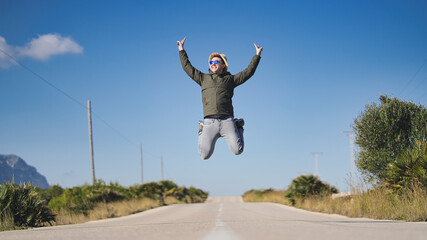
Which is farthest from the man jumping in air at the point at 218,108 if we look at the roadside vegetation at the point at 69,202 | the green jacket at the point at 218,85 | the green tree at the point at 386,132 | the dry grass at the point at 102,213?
the green tree at the point at 386,132

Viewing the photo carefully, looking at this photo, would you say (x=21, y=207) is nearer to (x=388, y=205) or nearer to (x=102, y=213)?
(x=102, y=213)

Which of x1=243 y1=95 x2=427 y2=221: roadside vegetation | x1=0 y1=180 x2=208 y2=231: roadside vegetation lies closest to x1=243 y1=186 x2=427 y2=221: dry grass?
x1=243 y1=95 x2=427 y2=221: roadside vegetation

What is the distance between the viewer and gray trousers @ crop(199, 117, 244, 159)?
7875 millimetres

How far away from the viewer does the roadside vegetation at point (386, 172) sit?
521 inches

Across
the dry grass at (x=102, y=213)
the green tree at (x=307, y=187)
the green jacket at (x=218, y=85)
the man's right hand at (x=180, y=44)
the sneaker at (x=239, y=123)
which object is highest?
the man's right hand at (x=180, y=44)

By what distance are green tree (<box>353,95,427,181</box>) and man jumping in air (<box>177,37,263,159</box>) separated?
54.7ft

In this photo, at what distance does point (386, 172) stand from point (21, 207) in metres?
15.8

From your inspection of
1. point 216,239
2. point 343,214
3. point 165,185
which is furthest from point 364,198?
point 165,185

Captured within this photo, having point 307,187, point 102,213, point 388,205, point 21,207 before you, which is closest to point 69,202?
point 102,213

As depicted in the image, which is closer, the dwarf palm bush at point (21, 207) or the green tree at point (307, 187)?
the dwarf palm bush at point (21, 207)

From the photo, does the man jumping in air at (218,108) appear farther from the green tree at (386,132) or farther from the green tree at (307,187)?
the green tree at (307,187)

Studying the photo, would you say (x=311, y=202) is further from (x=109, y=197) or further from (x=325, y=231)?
(x=325, y=231)

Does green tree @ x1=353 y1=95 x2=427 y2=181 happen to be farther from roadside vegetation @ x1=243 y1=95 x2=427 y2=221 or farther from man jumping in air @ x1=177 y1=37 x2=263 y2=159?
man jumping in air @ x1=177 y1=37 x2=263 y2=159

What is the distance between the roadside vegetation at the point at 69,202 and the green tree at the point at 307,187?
10.2 m
